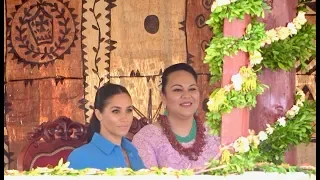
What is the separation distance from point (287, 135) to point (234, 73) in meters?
0.74

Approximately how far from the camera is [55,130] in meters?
6.19

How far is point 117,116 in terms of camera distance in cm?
623

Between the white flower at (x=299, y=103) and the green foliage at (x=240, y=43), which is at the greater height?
the green foliage at (x=240, y=43)

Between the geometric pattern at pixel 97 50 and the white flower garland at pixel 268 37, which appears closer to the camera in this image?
the white flower garland at pixel 268 37

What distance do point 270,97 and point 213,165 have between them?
43.5 inches

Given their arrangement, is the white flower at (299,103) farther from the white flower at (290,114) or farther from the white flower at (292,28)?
the white flower at (292,28)

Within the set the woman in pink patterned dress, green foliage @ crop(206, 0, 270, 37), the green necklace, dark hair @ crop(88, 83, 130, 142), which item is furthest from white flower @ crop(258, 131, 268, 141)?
dark hair @ crop(88, 83, 130, 142)

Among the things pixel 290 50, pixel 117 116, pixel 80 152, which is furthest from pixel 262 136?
pixel 80 152

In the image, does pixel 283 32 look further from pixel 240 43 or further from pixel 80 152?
pixel 80 152

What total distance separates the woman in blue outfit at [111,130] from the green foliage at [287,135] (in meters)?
1.48

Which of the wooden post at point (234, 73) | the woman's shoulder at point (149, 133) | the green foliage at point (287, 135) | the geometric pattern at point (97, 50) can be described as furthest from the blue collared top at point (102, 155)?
the wooden post at point (234, 73)

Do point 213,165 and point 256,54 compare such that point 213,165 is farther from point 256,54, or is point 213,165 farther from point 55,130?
point 55,130

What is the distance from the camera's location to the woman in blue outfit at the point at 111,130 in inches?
243

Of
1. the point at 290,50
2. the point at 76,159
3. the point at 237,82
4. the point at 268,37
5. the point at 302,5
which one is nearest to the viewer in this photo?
the point at 237,82
